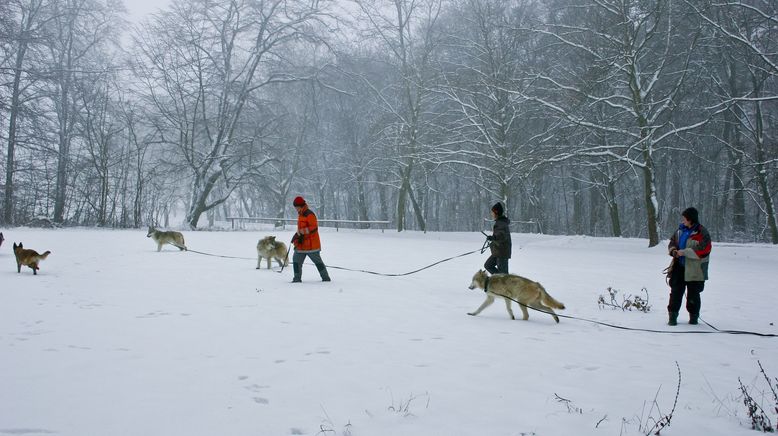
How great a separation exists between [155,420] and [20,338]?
125 inches

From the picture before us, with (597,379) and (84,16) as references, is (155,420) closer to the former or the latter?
(597,379)

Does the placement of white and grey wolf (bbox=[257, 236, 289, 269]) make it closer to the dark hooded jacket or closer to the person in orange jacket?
the person in orange jacket

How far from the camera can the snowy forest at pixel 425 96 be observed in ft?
68.8

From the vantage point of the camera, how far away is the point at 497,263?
10602 mm

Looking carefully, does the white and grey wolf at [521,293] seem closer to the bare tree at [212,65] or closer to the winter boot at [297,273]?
the winter boot at [297,273]

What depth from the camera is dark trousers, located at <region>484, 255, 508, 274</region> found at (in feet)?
33.8

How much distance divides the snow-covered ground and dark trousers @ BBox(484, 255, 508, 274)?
0.80m

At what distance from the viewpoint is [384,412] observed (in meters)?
3.85

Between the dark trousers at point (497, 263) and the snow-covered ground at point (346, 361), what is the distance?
2.62 ft

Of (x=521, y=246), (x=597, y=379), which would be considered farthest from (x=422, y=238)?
(x=597, y=379)

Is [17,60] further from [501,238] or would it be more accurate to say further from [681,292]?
[681,292]

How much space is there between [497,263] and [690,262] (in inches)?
154

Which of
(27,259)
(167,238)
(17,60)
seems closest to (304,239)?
(27,259)

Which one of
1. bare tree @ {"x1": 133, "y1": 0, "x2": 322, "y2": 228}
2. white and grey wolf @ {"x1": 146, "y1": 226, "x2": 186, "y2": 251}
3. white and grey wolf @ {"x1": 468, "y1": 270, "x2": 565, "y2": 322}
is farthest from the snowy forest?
white and grey wolf @ {"x1": 468, "y1": 270, "x2": 565, "y2": 322}
